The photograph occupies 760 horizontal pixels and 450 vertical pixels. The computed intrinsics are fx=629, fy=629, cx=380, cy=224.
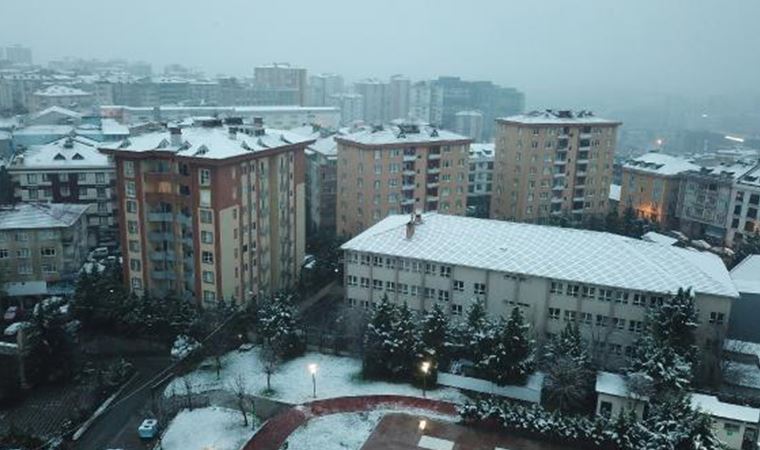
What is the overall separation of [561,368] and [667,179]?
52599mm

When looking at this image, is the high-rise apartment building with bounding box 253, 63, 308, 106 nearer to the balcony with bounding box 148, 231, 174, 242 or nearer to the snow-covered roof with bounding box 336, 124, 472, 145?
the snow-covered roof with bounding box 336, 124, 472, 145

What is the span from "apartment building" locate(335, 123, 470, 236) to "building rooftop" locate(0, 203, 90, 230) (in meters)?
27.9

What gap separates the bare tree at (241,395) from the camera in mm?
36250

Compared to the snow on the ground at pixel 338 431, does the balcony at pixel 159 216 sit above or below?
above

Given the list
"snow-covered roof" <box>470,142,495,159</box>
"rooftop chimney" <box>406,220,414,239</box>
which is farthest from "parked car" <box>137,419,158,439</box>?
"snow-covered roof" <box>470,142,495,159</box>

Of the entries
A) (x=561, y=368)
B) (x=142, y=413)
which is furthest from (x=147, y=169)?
(x=561, y=368)

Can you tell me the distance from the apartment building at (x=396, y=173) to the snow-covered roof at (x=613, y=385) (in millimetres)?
35884

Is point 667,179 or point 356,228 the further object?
point 667,179

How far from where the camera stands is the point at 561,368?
36.9 metres

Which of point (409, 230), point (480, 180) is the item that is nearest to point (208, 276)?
point (409, 230)

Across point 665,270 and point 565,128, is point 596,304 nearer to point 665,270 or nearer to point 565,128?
point 665,270

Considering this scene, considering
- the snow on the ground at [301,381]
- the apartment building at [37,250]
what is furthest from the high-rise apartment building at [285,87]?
the snow on the ground at [301,381]

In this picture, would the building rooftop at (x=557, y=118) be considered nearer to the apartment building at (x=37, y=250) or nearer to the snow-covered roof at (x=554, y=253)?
the snow-covered roof at (x=554, y=253)

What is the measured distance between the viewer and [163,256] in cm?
5066
